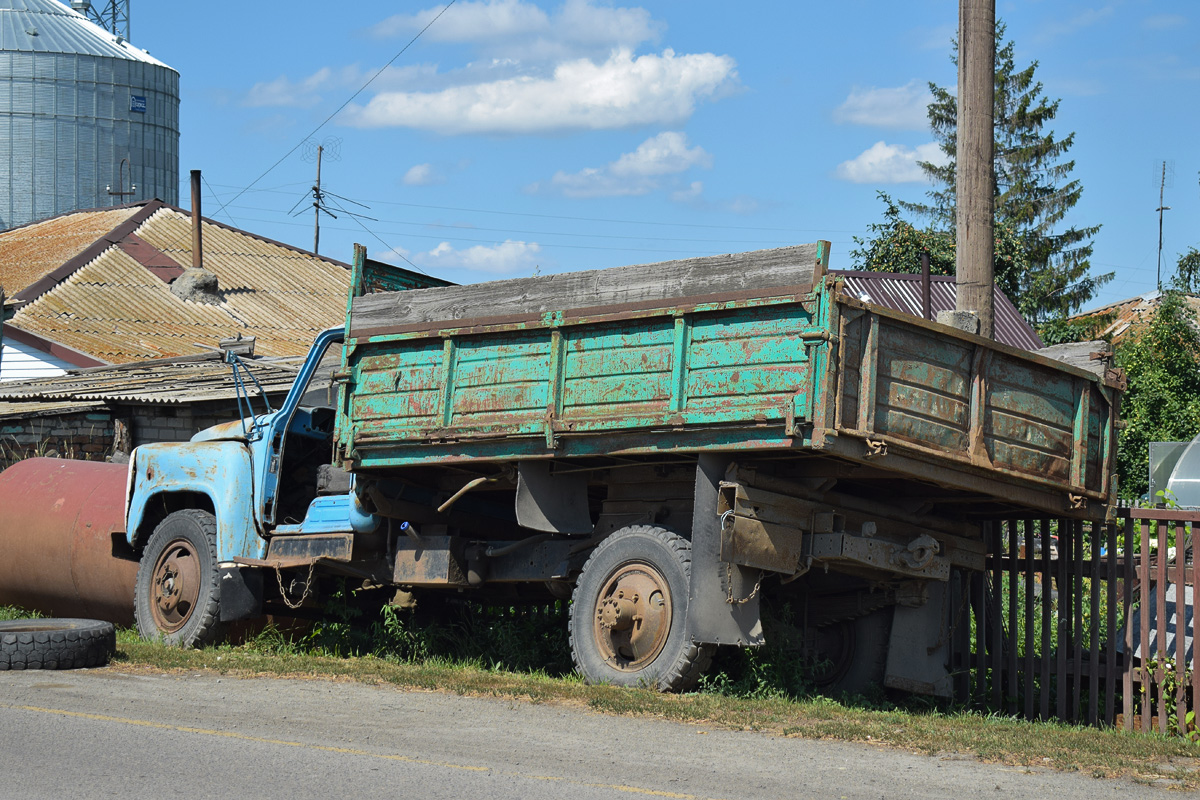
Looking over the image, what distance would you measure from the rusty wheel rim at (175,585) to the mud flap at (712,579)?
4.84 metres

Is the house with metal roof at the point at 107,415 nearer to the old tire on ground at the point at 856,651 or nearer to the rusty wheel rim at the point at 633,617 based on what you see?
the rusty wheel rim at the point at 633,617

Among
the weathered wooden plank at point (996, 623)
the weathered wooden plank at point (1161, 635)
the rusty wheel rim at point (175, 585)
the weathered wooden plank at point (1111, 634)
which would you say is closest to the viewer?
the weathered wooden plank at point (1161, 635)

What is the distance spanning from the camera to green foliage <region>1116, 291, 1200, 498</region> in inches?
1003

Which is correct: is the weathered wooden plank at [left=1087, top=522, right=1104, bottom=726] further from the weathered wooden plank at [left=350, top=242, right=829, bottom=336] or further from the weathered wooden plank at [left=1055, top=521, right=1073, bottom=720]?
the weathered wooden plank at [left=350, top=242, right=829, bottom=336]

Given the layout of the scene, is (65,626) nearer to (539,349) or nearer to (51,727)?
(51,727)

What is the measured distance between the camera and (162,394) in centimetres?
1752

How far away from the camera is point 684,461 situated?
8.75m

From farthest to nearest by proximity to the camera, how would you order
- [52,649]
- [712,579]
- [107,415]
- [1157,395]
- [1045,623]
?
[1157,395] < [107,415] < [52,649] < [1045,623] < [712,579]

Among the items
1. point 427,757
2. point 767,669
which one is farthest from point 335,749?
point 767,669

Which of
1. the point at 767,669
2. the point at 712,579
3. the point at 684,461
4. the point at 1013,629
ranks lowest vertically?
the point at 767,669

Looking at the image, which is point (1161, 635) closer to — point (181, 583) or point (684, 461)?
point (684, 461)

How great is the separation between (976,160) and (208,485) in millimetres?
6616

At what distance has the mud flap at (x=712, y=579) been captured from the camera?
8.28 metres

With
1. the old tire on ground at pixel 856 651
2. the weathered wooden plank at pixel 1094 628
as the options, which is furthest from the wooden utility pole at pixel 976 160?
the old tire on ground at pixel 856 651
